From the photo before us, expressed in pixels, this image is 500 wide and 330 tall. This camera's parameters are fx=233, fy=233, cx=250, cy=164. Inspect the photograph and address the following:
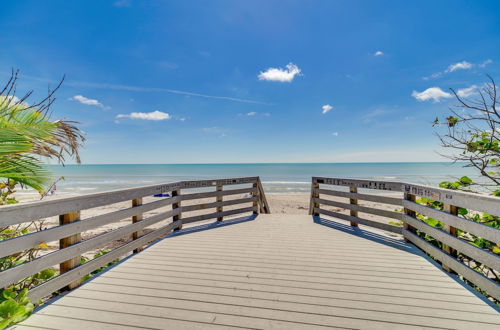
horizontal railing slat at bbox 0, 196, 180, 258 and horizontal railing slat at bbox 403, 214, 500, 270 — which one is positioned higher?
horizontal railing slat at bbox 0, 196, 180, 258

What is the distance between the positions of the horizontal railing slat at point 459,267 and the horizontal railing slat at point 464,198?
70 cm

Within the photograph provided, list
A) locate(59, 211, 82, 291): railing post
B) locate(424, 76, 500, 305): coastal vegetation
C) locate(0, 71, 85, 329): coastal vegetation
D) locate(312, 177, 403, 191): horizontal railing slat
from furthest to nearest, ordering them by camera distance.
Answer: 1. locate(312, 177, 403, 191): horizontal railing slat
2. locate(424, 76, 500, 305): coastal vegetation
3. locate(59, 211, 82, 291): railing post
4. locate(0, 71, 85, 329): coastal vegetation

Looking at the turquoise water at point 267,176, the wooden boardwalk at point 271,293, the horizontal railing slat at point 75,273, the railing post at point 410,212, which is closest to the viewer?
the wooden boardwalk at point 271,293

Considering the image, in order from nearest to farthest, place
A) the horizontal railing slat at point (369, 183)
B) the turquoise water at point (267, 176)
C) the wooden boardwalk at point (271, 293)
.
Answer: the wooden boardwalk at point (271, 293) < the horizontal railing slat at point (369, 183) < the turquoise water at point (267, 176)

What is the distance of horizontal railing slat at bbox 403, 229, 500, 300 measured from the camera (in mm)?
2315

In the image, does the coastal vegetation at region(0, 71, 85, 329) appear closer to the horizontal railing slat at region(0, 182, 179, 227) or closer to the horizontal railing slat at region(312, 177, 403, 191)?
the horizontal railing slat at region(0, 182, 179, 227)

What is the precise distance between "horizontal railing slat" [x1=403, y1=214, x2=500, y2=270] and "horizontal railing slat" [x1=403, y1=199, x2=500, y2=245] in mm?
163

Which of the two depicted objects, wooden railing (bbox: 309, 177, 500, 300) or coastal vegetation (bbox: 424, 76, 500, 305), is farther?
coastal vegetation (bbox: 424, 76, 500, 305)

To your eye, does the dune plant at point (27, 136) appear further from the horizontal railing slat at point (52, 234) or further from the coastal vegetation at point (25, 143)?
the horizontal railing slat at point (52, 234)

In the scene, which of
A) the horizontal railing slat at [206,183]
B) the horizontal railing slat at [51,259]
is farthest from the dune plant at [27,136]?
the horizontal railing slat at [206,183]

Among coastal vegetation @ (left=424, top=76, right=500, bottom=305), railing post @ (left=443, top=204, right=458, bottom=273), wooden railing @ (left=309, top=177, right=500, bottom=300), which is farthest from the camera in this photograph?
coastal vegetation @ (left=424, top=76, right=500, bottom=305)

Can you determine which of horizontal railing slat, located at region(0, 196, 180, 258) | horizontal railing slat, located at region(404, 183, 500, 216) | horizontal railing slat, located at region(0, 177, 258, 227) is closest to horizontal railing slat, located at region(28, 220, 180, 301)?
horizontal railing slat, located at region(0, 196, 180, 258)

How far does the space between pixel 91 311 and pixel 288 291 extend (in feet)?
6.43

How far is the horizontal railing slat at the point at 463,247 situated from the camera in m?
2.30
